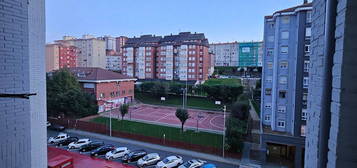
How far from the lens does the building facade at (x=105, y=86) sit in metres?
32.0

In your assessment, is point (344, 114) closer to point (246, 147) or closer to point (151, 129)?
point (246, 147)

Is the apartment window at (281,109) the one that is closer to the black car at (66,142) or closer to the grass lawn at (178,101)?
the grass lawn at (178,101)

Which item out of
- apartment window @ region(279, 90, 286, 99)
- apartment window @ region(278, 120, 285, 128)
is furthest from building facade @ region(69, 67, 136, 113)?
apartment window @ region(279, 90, 286, 99)

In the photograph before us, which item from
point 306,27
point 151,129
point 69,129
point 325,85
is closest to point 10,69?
point 325,85

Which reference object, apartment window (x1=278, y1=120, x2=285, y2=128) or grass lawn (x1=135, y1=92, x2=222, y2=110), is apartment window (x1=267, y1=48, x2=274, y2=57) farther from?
grass lawn (x1=135, y1=92, x2=222, y2=110)

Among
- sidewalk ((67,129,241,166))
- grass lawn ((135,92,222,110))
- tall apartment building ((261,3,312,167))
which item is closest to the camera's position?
sidewalk ((67,129,241,166))

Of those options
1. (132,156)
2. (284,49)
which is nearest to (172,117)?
(132,156)

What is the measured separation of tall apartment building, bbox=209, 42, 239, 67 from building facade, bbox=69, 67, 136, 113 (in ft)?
201

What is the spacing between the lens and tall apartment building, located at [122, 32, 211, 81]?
49250 millimetres

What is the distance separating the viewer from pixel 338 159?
1.68m

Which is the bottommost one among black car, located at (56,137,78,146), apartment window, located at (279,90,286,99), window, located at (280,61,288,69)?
black car, located at (56,137,78,146)

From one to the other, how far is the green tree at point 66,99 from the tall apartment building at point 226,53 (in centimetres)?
7132

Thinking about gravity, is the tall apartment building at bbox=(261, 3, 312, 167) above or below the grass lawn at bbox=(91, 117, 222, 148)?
above

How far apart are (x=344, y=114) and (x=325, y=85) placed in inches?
18.4
